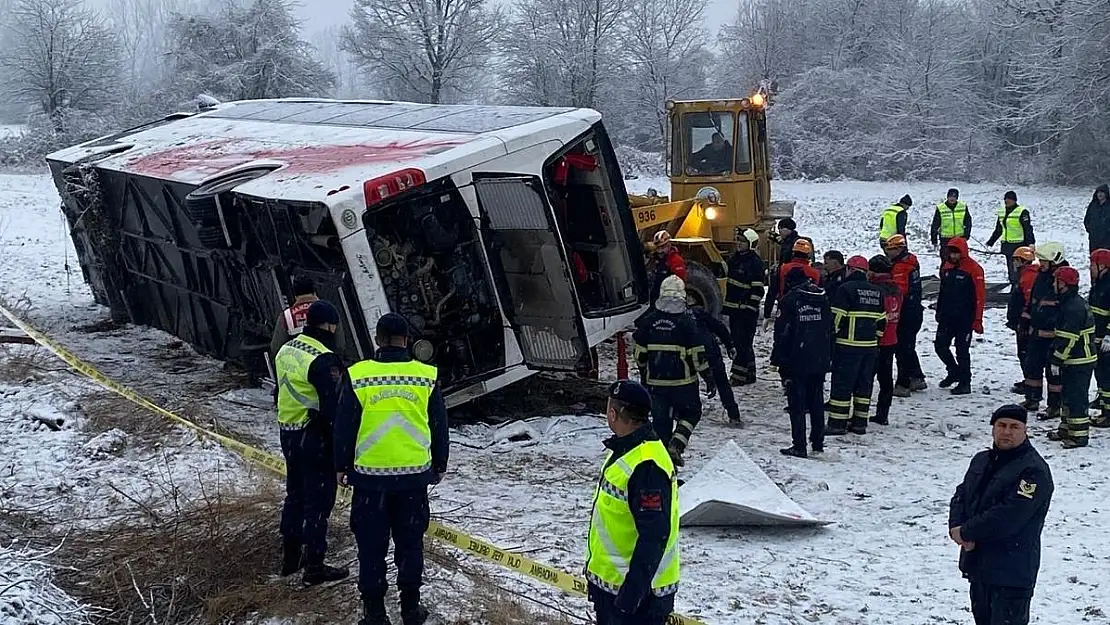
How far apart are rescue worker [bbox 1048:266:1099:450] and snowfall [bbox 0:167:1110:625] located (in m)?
0.19

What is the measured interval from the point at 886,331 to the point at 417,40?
3452 cm

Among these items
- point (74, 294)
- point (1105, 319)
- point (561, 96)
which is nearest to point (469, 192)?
point (1105, 319)

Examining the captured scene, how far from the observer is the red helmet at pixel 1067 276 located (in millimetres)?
7855

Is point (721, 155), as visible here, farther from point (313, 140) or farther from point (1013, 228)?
point (313, 140)

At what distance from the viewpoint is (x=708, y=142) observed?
39.6 ft

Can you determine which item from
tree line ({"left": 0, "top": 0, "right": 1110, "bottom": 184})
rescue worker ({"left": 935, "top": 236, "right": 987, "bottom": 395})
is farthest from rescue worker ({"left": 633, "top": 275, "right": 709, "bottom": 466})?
tree line ({"left": 0, "top": 0, "right": 1110, "bottom": 184})

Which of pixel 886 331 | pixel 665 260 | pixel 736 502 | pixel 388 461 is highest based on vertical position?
pixel 665 260

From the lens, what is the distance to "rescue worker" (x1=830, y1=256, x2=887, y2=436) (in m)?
7.93

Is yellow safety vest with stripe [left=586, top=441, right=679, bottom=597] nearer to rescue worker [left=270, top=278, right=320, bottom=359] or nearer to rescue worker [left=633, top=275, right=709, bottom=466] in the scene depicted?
rescue worker [left=270, top=278, right=320, bottom=359]

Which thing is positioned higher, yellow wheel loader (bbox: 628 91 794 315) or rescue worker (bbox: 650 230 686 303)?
yellow wheel loader (bbox: 628 91 794 315)

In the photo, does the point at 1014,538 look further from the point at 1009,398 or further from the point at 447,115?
the point at 447,115

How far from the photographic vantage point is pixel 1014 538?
4125 mm

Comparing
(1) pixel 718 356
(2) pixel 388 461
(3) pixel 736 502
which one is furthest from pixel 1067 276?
(2) pixel 388 461

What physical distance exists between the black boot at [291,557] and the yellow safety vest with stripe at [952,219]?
1164 centimetres
